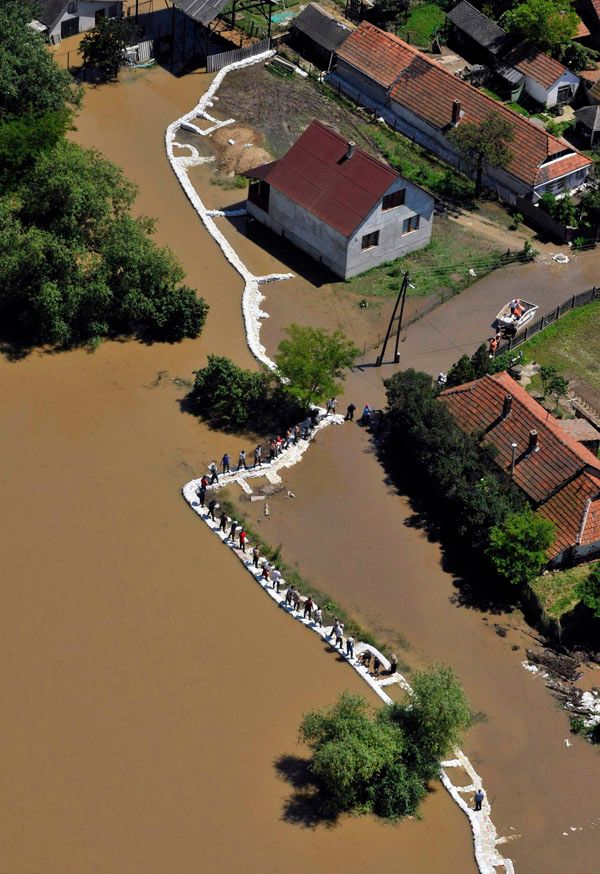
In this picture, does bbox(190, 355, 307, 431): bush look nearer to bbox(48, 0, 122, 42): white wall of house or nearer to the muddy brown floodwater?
the muddy brown floodwater

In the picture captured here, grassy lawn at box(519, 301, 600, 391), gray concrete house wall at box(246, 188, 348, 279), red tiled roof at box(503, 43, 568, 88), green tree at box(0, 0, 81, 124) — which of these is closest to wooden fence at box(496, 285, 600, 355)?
grassy lawn at box(519, 301, 600, 391)

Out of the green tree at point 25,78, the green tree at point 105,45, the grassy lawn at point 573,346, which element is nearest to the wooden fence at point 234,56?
the green tree at point 105,45

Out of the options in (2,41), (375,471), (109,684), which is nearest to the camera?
(109,684)

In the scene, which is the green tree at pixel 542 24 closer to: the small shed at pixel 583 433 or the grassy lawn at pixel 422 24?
the grassy lawn at pixel 422 24

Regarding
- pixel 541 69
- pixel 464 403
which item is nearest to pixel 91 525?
pixel 464 403

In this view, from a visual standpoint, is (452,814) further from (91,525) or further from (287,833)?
(91,525)
